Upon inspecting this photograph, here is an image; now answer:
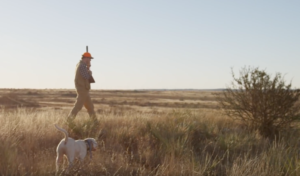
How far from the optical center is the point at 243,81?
10.9 meters

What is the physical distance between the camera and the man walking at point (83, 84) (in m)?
9.33

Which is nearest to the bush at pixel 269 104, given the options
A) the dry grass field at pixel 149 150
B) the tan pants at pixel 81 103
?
the dry grass field at pixel 149 150

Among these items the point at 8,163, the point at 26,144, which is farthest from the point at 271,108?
the point at 8,163

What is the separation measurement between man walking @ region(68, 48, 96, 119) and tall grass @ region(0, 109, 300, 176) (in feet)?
1.94

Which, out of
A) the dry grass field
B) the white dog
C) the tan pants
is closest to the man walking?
the tan pants

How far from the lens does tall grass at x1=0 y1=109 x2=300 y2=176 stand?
5.51 m

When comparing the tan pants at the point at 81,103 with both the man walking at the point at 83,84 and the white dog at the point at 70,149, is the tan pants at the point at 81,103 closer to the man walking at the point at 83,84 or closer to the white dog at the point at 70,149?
the man walking at the point at 83,84

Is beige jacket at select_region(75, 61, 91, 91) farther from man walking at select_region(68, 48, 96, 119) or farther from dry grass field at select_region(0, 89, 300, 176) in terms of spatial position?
dry grass field at select_region(0, 89, 300, 176)

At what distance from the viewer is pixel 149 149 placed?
727 centimetres

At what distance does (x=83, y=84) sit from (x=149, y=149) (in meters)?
3.21

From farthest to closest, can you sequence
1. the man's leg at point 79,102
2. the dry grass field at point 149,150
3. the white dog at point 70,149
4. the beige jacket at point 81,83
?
the beige jacket at point 81,83 → the man's leg at point 79,102 → the dry grass field at point 149,150 → the white dog at point 70,149

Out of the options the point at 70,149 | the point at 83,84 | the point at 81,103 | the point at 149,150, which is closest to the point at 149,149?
the point at 149,150

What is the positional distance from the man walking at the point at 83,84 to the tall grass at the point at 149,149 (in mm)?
591

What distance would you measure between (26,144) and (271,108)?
733 cm
